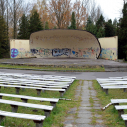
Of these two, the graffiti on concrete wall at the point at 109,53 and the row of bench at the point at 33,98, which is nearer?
the row of bench at the point at 33,98

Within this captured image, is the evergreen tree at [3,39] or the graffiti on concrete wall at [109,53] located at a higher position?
the evergreen tree at [3,39]

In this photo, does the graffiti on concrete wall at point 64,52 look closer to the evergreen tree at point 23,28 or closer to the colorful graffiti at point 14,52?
the colorful graffiti at point 14,52

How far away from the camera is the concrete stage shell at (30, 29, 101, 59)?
1160 inches

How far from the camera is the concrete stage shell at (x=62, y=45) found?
1160 inches

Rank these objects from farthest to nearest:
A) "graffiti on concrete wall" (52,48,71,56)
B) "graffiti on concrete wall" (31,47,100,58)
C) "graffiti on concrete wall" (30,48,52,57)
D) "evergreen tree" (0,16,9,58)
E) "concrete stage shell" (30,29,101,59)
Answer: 1. "evergreen tree" (0,16,9,58)
2. "graffiti on concrete wall" (52,48,71,56)
3. "graffiti on concrete wall" (30,48,52,57)
4. "graffiti on concrete wall" (31,47,100,58)
5. "concrete stage shell" (30,29,101,59)

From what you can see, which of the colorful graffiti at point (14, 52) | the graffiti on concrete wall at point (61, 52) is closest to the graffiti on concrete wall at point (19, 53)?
the colorful graffiti at point (14, 52)

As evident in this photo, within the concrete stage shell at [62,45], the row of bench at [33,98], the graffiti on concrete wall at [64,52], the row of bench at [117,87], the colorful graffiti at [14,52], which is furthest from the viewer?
the graffiti on concrete wall at [64,52]

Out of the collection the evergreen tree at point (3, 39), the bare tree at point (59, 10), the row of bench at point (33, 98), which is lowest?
the row of bench at point (33, 98)

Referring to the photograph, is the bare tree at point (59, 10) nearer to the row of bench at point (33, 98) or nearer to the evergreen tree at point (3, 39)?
the evergreen tree at point (3, 39)

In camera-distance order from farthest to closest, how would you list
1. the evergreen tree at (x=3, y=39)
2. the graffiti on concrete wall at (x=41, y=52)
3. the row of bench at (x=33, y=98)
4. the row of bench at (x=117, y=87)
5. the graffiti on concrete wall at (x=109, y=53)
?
1. the evergreen tree at (x=3, y=39)
2. the graffiti on concrete wall at (x=41, y=52)
3. the graffiti on concrete wall at (x=109, y=53)
4. the row of bench at (x=117, y=87)
5. the row of bench at (x=33, y=98)

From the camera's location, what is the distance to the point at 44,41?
101ft

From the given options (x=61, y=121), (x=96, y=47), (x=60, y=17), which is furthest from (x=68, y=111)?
(x=60, y=17)

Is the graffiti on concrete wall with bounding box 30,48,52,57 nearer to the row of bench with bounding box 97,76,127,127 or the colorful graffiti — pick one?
the colorful graffiti

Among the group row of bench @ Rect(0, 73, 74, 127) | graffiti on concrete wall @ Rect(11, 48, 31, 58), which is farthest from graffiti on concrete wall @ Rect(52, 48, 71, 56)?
row of bench @ Rect(0, 73, 74, 127)
